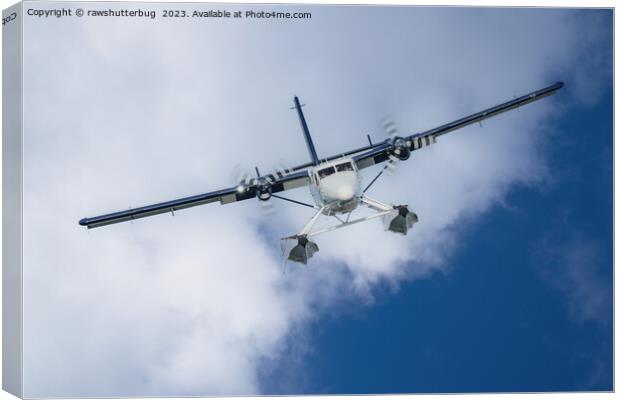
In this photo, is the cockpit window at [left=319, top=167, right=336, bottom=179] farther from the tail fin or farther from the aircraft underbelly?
the tail fin

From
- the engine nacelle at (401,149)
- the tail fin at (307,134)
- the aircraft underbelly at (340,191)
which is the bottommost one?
the aircraft underbelly at (340,191)

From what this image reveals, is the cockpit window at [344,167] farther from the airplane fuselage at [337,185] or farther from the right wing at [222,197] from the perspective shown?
the right wing at [222,197]

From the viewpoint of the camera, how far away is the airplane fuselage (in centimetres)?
2147

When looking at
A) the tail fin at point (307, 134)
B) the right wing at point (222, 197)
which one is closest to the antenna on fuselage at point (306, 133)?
the tail fin at point (307, 134)

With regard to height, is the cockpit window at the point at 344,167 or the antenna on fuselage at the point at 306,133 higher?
the antenna on fuselage at the point at 306,133

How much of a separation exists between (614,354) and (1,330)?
14.4 m

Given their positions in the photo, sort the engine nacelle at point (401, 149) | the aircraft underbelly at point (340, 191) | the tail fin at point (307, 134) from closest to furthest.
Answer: the aircraft underbelly at point (340, 191)
the engine nacelle at point (401, 149)
the tail fin at point (307, 134)

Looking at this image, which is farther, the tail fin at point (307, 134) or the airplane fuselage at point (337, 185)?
the tail fin at point (307, 134)

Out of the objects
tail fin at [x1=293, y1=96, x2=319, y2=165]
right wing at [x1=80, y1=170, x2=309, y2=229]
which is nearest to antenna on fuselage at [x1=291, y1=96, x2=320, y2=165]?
tail fin at [x1=293, y1=96, x2=319, y2=165]

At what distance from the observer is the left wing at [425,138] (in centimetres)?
2291

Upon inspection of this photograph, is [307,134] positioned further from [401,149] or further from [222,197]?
[222,197]

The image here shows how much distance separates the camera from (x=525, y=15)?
20125mm

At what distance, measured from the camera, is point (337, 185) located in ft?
70.5

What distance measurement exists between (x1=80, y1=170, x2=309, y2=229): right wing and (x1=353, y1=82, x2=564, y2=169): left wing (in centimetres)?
198
